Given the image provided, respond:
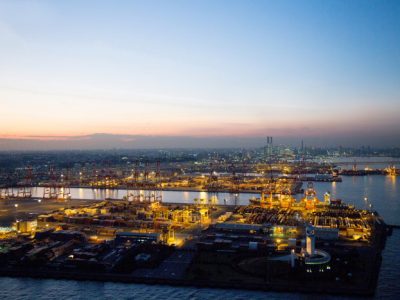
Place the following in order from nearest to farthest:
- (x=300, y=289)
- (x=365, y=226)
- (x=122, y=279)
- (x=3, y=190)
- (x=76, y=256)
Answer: (x=300, y=289) → (x=122, y=279) → (x=76, y=256) → (x=365, y=226) → (x=3, y=190)

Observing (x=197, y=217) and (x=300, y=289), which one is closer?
(x=300, y=289)

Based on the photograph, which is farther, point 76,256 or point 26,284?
point 76,256

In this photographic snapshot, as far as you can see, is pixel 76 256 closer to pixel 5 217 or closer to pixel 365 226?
pixel 5 217

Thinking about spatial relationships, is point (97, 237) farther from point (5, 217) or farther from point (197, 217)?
point (5, 217)

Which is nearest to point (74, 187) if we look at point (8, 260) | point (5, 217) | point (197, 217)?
point (5, 217)

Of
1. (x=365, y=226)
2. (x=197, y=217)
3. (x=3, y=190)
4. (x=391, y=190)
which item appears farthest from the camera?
(x=3, y=190)

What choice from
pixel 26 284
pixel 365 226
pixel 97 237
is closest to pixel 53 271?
pixel 26 284
